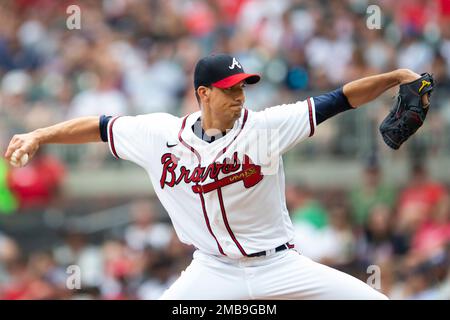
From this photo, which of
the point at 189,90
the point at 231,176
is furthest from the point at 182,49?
the point at 231,176

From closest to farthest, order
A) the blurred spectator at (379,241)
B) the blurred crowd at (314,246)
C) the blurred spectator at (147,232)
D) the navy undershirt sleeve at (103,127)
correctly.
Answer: the navy undershirt sleeve at (103,127)
the blurred crowd at (314,246)
the blurred spectator at (379,241)
the blurred spectator at (147,232)

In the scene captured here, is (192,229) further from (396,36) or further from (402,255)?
(396,36)

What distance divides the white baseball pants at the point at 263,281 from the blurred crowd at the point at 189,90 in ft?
9.25

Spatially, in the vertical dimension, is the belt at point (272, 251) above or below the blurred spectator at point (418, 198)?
above

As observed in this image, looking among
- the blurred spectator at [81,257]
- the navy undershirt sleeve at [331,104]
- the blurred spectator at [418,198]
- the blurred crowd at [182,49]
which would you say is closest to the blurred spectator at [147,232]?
the blurred spectator at [81,257]

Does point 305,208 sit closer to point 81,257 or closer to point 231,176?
point 81,257

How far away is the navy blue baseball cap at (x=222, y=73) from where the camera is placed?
488 cm

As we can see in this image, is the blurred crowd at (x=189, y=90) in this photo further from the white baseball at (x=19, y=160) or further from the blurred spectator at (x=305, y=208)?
the white baseball at (x=19, y=160)

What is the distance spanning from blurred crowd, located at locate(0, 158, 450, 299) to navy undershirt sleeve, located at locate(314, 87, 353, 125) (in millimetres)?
3309

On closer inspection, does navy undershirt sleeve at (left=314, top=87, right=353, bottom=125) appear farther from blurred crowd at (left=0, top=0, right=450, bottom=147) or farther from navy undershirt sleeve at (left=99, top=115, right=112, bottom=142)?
blurred crowd at (left=0, top=0, right=450, bottom=147)

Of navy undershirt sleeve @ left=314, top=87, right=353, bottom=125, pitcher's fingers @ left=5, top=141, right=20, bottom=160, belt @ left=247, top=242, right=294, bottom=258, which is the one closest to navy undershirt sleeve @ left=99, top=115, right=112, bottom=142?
pitcher's fingers @ left=5, top=141, right=20, bottom=160

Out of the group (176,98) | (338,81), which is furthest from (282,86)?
(176,98)

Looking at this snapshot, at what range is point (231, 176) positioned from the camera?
16.1 feet

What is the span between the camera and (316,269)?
492 cm
